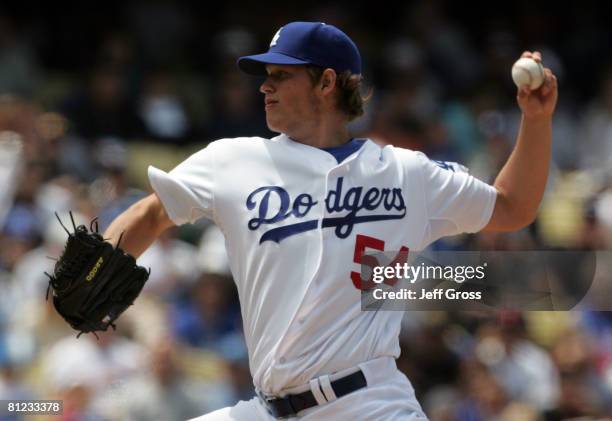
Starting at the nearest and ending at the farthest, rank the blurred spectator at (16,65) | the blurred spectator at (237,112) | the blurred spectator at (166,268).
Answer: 1. the blurred spectator at (166,268)
2. the blurred spectator at (237,112)
3. the blurred spectator at (16,65)

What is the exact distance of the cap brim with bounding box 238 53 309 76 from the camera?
13.7 ft

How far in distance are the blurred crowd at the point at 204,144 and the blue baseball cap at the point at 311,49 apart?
2.40ft

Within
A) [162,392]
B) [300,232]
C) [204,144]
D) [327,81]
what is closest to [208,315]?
[162,392]

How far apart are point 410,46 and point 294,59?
6.72 meters

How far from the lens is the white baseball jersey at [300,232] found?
3.94 m

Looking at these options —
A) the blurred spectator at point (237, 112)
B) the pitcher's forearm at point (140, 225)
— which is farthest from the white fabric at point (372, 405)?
the blurred spectator at point (237, 112)

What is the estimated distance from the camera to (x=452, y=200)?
4.22m

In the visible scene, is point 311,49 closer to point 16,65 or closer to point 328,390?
point 328,390

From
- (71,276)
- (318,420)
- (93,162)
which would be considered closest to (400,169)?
(318,420)

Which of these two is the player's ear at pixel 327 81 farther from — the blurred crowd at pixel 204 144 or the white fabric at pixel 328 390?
the white fabric at pixel 328 390

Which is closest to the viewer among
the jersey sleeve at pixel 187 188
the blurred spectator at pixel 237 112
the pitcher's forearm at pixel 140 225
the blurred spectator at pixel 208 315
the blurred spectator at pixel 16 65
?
the jersey sleeve at pixel 187 188

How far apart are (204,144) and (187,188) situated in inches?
219

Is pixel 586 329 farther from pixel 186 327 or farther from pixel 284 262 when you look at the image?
pixel 284 262

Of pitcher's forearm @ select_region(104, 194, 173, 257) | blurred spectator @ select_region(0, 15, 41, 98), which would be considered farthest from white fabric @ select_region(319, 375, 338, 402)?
blurred spectator @ select_region(0, 15, 41, 98)
